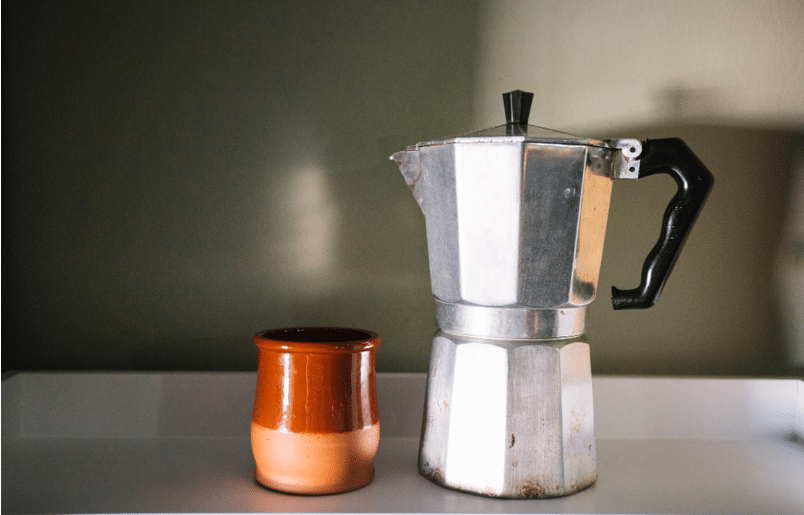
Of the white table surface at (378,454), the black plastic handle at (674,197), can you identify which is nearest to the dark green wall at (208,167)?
the white table surface at (378,454)

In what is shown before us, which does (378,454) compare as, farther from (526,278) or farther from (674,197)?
(674,197)

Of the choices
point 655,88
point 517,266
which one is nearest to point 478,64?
point 655,88

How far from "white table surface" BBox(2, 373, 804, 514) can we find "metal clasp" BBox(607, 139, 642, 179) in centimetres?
30

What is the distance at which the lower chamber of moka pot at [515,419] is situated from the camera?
1.81 ft

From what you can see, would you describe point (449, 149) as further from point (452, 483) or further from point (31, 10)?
point (31, 10)

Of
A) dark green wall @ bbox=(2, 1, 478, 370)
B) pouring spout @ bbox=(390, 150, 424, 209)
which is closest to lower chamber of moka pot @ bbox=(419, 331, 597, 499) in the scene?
pouring spout @ bbox=(390, 150, 424, 209)

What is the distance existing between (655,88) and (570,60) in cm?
12

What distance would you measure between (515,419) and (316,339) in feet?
0.75

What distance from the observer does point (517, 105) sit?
0.59m

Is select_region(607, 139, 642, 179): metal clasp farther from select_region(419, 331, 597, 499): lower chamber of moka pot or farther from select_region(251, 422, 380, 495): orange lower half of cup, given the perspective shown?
select_region(251, 422, 380, 495): orange lower half of cup

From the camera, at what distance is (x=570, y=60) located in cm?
79

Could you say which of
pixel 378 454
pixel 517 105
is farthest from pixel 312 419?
pixel 517 105

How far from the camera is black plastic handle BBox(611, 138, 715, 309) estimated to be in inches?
21.8

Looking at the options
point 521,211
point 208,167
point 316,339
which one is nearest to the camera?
point 521,211
